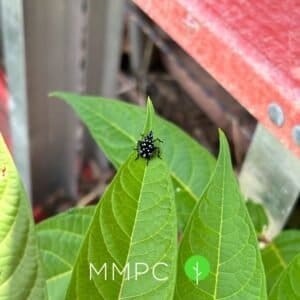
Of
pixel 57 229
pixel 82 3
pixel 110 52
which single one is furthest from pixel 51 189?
pixel 57 229

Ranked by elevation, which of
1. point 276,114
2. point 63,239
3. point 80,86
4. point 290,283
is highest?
point 276,114

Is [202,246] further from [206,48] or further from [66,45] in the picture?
[66,45]

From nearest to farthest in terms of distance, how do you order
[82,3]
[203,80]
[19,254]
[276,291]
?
1. [19,254]
2. [276,291]
3. [82,3]
4. [203,80]

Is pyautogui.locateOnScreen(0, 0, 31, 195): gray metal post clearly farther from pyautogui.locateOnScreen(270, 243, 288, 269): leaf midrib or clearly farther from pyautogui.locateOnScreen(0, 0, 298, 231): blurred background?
pyautogui.locateOnScreen(270, 243, 288, 269): leaf midrib

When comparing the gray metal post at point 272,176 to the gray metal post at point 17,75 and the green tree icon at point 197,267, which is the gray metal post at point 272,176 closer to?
the green tree icon at point 197,267

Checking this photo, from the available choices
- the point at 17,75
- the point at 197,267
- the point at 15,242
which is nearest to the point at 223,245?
the point at 197,267

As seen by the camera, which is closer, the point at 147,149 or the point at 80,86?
the point at 147,149

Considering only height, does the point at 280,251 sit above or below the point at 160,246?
below

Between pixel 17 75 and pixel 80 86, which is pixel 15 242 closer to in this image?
pixel 17 75
